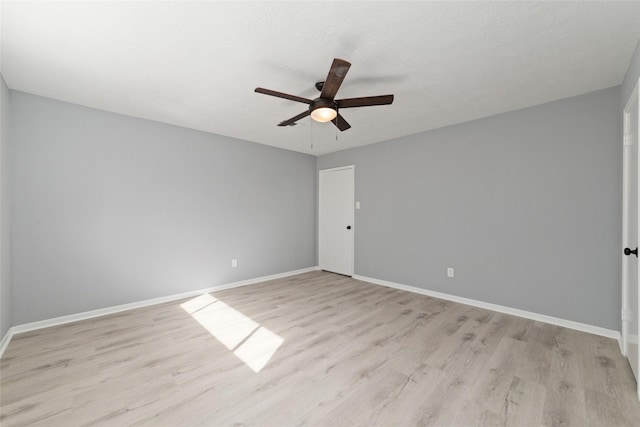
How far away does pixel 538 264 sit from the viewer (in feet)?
9.84

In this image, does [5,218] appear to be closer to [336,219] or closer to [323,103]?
[323,103]

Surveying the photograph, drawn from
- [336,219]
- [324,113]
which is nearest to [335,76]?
[324,113]

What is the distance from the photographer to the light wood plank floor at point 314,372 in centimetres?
158

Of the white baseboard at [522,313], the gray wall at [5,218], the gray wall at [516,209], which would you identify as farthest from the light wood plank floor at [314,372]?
the gray wall at [516,209]

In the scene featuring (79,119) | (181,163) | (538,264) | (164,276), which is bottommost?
(164,276)

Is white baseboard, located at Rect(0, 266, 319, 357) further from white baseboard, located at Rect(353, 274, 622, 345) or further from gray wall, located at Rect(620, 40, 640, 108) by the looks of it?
gray wall, located at Rect(620, 40, 640, 108)

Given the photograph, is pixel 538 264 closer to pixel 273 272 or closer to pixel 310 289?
pixel 310 289

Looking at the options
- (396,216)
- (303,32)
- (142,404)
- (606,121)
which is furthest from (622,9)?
(142,404)

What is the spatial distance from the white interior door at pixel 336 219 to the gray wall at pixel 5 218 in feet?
14.0

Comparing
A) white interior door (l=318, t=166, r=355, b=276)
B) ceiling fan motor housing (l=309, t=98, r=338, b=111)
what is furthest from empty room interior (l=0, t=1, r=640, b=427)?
white interior door (l=318, t=166, r=355, b=276)

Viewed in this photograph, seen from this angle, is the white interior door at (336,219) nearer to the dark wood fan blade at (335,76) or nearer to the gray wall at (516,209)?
the gray wall at (516,209)

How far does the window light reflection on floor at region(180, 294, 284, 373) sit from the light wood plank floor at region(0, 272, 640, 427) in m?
0.02

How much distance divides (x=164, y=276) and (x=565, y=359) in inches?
175

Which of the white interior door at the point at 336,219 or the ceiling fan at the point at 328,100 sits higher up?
the ceiling fan at the point at 328,100
